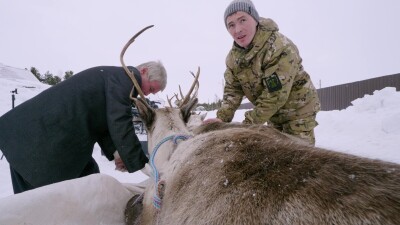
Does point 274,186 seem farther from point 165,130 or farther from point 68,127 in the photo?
point 68,127

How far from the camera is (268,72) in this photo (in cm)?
322

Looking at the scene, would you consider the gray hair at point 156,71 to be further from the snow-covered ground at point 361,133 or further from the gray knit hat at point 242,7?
the snow-covered ground at point 361,133

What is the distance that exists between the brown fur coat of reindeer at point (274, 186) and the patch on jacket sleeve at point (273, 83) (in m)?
1.74

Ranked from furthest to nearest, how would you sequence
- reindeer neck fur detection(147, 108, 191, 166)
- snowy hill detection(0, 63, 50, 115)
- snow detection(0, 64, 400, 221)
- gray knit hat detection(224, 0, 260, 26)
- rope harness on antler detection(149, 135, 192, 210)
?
snowy hill detection(0, 63, 50, 115) < snow detection(0, 64, 400, 221) < gray knit hat detection(224, 0, 260, 26) < reindeer neck fur detection(147, 108, 191, 166) < rope harness on antler detection(149, 135, 192, 210)

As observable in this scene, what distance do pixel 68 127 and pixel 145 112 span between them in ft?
2.26

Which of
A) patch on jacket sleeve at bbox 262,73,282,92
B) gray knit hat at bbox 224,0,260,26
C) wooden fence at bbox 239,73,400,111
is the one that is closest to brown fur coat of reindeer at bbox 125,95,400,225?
patch on jacket sleeve at bbox 262,73,282,92

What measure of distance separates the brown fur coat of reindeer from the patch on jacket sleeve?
68.6 inches

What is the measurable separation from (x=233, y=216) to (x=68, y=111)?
2.02m

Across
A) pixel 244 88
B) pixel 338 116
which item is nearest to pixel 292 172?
pixel 244 88

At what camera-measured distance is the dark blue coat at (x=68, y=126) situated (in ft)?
8.02

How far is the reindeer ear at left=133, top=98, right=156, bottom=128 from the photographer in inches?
96.6

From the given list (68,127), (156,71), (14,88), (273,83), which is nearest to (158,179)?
(68,127)

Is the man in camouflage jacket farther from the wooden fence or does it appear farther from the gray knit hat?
the wooden fence

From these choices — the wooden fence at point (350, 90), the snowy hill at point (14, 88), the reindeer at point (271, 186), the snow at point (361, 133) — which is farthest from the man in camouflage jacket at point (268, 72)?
the snowy hill at point (14, 88)
